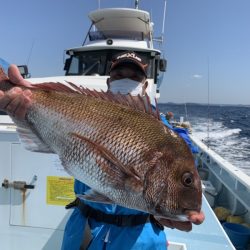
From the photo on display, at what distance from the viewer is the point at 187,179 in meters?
1.38

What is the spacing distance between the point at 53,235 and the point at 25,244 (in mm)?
332

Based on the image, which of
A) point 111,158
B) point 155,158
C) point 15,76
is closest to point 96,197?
point 111,158

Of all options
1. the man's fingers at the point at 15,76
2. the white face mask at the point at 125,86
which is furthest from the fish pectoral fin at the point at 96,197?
the white face mask at the point at 125,86

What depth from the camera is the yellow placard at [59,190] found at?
3168 millimetres

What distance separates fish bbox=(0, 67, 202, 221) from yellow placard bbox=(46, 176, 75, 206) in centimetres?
161

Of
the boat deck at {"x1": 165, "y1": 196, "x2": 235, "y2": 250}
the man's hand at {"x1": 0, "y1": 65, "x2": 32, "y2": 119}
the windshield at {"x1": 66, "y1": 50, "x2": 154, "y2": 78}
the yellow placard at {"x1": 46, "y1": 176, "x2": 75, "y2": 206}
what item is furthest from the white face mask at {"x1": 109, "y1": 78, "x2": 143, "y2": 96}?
the windshield at {"x1": 66, "y1": 50, "x2": 154, "y2": 78}

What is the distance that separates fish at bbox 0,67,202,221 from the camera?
1.35 meters

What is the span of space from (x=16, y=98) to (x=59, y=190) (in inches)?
67.2

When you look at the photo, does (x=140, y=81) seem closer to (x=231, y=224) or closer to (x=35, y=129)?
(x=35, y=129)

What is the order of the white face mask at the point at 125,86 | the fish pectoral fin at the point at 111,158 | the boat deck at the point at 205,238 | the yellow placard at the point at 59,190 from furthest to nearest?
the boat deck at the point at 205,238
the yellow placard at the point at 59,190
the white face mask at the point at 125,86
the fish pectoral fin at the point at 111,158

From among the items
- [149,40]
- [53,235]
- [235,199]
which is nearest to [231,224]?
[235,199]

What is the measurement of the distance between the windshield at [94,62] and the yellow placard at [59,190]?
3251mm

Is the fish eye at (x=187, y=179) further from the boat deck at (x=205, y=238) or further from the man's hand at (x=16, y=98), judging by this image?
the boat deck at (x=205, y=238)

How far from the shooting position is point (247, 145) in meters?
14.4
